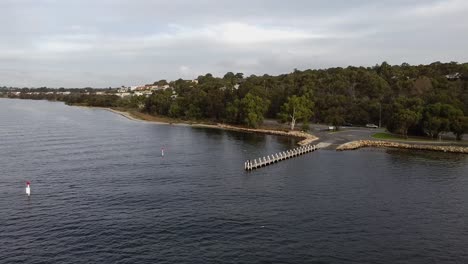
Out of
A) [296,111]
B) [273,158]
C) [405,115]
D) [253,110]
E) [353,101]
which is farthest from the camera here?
[353,101]

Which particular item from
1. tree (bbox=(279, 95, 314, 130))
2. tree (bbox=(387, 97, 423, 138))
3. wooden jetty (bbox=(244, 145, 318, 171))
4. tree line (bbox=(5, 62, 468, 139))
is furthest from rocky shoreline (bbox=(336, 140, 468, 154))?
tree (bbox=(279, 95, 314, 130))

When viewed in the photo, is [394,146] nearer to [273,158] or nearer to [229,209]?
[273,158]

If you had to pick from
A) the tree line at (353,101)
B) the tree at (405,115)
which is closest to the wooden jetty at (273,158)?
the tree at (405,115)

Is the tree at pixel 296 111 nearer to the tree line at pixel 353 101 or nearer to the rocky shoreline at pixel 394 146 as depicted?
the tree line at pixel 353 101

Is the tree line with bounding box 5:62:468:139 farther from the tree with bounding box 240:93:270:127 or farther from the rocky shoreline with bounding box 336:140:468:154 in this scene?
the rocky shoreline with bounding box 336:140:468:154

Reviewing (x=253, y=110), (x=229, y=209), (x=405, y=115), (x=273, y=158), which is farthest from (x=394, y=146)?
(x=229, y=209)

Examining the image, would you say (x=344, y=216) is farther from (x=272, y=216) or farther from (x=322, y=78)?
(x=322, y=78)
